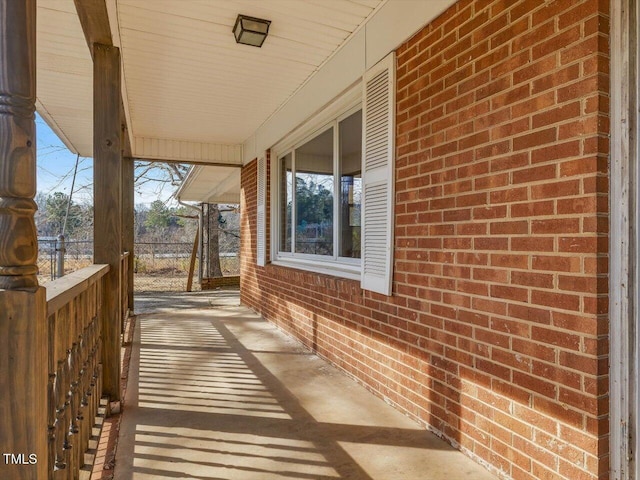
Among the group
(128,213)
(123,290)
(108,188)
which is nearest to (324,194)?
(108,188)

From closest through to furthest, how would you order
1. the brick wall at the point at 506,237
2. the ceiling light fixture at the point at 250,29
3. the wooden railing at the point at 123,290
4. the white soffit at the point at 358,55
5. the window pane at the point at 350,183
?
the brick wall at the point at 506,237, the white soffit at the point at 358,55, the ceiling light fixture at the point at 250,29, the window pane at the point at 350,183, the wooden railing at the point at 123,290

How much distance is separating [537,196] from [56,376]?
201cm

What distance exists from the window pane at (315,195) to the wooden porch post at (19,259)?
10.5ft

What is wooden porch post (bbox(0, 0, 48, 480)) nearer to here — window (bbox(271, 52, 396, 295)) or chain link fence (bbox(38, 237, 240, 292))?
window (bbox(271, 52, 396, 295))

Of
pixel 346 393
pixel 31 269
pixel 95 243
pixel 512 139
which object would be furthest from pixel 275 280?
pixel 31 269

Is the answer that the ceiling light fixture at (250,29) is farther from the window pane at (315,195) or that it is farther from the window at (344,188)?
the window pane at (315,195)

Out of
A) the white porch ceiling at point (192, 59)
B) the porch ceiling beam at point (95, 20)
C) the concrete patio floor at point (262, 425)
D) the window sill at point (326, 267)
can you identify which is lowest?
the concrete patio floor at point (262, 425)

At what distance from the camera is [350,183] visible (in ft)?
12.7

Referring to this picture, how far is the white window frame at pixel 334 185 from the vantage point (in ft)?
12.5

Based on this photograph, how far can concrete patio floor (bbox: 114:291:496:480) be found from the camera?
85.1 inches

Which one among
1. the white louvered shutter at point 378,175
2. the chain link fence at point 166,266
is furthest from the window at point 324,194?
the chain link fence at point 166,266

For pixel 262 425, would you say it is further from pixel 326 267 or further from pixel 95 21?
pixel 95 21

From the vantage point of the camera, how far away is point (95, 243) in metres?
2.81

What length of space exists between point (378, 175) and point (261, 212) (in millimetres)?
3287
